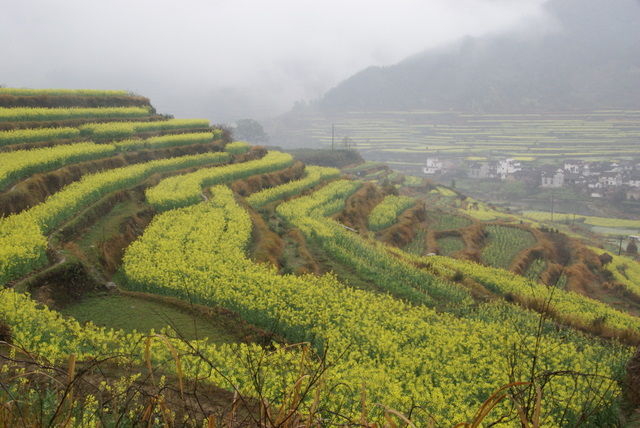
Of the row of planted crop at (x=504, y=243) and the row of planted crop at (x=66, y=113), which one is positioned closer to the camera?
the row of planted crop at (x=66, y=113)

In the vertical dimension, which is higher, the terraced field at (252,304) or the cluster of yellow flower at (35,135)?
the cluster of yellow flower at (35,135)

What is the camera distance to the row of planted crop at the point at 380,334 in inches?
324

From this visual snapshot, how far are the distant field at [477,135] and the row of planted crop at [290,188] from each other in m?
67.4

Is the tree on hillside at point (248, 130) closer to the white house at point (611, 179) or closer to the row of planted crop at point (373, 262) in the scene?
the white house at point (611, 179)

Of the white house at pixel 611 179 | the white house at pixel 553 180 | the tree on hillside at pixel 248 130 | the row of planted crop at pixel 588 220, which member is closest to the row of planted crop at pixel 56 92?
the row of planted crop at pixel 588 220

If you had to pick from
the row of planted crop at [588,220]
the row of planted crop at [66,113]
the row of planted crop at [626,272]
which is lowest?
the row of planted crop at [588,220]

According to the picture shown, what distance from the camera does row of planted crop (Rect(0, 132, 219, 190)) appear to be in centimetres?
1883

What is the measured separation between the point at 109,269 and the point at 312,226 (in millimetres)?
11354

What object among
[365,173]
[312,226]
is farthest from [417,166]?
[312,226]

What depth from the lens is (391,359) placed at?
33.3 feet

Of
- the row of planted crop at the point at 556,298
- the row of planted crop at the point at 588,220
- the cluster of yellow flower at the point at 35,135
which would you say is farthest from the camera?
the row of planted crop at the point at 588,220

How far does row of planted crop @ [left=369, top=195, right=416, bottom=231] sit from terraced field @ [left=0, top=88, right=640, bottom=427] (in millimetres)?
629

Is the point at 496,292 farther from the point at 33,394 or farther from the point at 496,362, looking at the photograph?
the point at 33,394

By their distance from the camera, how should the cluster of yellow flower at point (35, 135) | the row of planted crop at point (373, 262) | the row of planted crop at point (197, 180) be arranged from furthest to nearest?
the cluster of yellow flower at point (35, 135) < the row of planted crop at point (197, 180) < the row of planted crop at point (373, 262)
